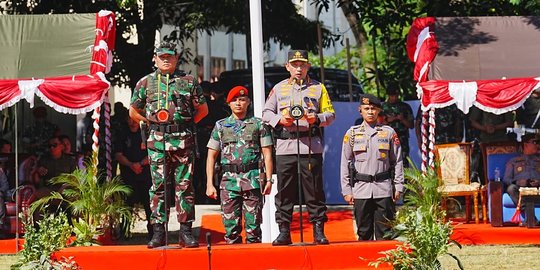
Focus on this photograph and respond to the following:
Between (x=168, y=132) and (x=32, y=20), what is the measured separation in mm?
5368

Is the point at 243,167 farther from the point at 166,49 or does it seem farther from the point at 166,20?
the point at 166,20

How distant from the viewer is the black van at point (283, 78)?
903 inches

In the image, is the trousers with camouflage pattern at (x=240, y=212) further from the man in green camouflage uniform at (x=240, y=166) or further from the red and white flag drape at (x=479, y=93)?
the red and white flag drape at (x=479, y=93)

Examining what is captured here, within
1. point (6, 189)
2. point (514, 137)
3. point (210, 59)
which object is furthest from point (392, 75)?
point (210, 59)

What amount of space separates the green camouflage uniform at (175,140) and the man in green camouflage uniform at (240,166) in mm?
539

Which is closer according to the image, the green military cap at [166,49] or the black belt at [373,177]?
the green military cap at [166,49]

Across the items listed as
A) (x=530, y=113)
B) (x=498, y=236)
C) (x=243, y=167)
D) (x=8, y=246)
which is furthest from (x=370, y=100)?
(x=530, y=113)

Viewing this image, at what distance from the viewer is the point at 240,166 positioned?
39.7 ft

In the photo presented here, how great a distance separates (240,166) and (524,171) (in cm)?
520

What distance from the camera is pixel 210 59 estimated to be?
4188cm

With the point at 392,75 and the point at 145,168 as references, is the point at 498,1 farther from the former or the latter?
the point at 145,168

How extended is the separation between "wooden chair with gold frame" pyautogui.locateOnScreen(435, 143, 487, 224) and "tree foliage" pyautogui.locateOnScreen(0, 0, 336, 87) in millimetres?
5843

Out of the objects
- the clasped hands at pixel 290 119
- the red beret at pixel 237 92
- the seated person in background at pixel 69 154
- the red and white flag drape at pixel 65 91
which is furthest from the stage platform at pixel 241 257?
the seated person in background at pixel 69 154

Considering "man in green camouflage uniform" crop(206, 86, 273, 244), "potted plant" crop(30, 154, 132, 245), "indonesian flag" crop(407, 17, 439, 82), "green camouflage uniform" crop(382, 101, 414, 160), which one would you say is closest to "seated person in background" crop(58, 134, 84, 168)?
"potted plant" crop(30, 154, 132, 245)
